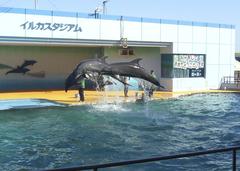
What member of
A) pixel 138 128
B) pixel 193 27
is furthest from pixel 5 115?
pixel 193 27

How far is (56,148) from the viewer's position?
1275 centimetres

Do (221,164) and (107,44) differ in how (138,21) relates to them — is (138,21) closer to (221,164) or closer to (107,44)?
(107,44)

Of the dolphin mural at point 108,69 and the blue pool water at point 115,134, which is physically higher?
the dolphin mural at point 108,69

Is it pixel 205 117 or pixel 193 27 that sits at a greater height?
pixel 193 27

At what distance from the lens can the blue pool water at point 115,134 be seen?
36.9 feet

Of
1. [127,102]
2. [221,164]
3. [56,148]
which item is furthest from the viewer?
[127,102]

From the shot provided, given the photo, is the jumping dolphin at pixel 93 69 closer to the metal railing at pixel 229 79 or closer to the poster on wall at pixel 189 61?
the poster on wall at pixel 189 61

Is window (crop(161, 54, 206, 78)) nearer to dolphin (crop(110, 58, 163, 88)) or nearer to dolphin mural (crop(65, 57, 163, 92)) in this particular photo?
dolphin mural (crop(65, 57, 163, 92))

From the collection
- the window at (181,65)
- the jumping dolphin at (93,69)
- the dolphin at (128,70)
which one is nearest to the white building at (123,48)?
the window at (181,65)

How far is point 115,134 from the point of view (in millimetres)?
15047

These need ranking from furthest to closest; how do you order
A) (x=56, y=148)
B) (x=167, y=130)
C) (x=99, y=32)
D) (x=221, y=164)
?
1. (x=99, y=32)
2. (x=167, y=130)
3. (x=56, y=148)
4. (x=221, y=164)

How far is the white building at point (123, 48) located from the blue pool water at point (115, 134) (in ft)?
24.1

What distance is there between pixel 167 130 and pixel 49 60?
781 inches

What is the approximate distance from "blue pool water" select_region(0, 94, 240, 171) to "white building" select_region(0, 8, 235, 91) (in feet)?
24.1
